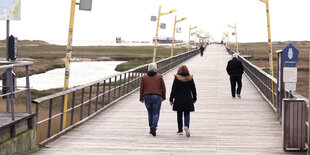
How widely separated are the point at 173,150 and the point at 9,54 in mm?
4122

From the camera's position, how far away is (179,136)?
41.7 feet

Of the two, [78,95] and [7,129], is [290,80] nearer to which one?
[7,129]

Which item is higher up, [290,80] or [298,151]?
[290,80]

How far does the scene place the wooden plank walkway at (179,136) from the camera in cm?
1095

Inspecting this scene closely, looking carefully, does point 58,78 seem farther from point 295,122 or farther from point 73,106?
point 295,122

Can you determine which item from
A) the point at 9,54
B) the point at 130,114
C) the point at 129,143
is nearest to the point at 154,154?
the point at 129,143

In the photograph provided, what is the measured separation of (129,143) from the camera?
1171cm

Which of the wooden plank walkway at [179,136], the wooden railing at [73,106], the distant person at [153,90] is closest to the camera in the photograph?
the wooden plank walkway at [179,136]

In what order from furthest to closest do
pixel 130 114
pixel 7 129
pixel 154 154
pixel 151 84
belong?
1. pixel 130 114
2. pixel 151 84
3. pixel 154 154
4. pixel 7 129

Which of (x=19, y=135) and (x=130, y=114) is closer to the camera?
(x=19, y=135)

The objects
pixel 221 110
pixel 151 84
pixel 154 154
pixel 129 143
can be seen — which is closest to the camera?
pixel 154 154

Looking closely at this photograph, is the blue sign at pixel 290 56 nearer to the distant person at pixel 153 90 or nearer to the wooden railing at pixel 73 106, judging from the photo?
the distant person at pixel 153 90

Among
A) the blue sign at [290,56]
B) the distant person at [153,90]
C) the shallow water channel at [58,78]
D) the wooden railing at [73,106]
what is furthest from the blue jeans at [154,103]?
the shallow water channel at [58,78]

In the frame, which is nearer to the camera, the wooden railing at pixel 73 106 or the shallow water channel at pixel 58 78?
the wooden railing at pixel 73 106
